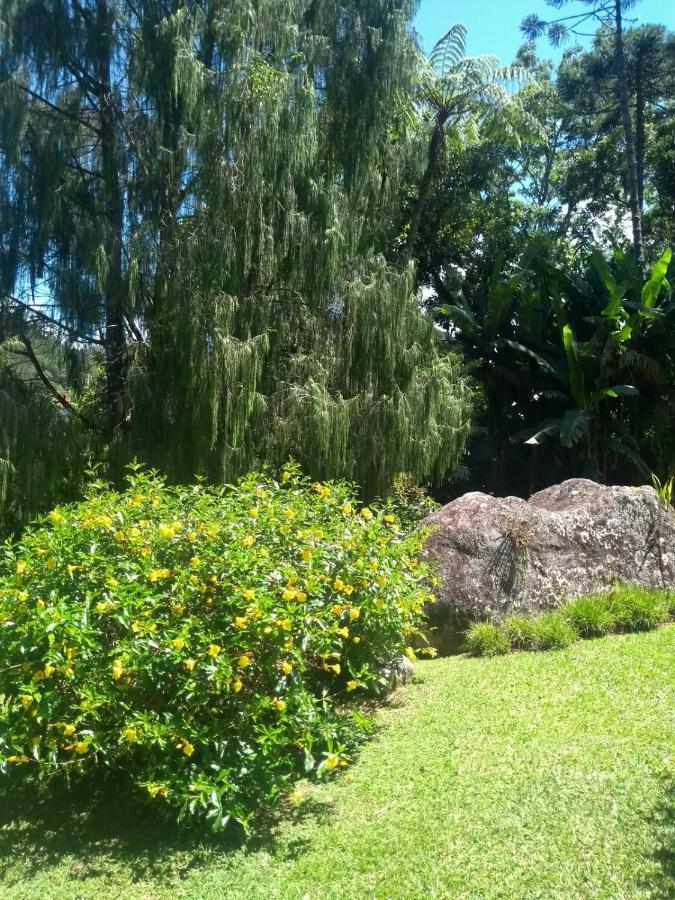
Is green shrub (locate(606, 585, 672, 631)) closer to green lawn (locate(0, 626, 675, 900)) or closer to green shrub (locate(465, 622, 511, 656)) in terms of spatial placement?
green shrub (locate(465, 622, 511, 656))

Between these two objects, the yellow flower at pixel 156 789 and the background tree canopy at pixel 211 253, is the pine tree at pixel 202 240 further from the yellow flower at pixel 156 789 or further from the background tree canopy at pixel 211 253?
the yellow flower at pixel 156 789

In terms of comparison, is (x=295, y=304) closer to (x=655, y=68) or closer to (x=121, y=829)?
(x=121, y=829)

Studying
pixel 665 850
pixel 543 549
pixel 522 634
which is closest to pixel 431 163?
pixel 543 549

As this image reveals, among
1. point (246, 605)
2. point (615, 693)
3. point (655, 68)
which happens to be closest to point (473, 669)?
point (615, 693)

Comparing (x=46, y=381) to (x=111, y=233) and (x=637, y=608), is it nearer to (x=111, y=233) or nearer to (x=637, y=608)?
(x=111, y=233)

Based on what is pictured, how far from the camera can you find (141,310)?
11.3 metres

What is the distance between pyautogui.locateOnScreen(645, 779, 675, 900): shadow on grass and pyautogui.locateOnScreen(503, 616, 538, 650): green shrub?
9.34 feet

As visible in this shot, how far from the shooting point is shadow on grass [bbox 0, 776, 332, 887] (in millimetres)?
4301

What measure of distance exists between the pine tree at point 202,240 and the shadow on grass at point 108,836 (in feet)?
19.4

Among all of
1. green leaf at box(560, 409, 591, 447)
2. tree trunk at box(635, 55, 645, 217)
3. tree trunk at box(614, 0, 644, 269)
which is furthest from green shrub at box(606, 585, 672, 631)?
tree trunk at box(635, 55, 645, 217)

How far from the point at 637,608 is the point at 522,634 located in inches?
51.2

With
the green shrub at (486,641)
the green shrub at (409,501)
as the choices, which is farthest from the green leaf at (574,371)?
the green shrub at (486,641)

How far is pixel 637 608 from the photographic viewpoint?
25.9 ft

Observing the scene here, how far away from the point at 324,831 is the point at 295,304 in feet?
27.9
